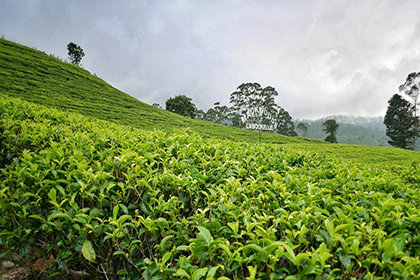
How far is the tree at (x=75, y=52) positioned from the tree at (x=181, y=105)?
17320 mm

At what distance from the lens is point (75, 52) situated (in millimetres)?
37906

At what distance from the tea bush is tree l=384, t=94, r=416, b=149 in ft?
152

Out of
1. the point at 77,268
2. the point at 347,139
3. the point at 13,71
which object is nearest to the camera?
the point at 77,268

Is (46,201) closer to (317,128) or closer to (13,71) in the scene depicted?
(13,71)

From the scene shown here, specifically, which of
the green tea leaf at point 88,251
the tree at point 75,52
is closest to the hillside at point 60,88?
the green tea leaf at point 88,251

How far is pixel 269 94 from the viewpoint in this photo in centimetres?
4888

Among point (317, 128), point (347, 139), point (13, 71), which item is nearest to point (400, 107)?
point (13, 71)

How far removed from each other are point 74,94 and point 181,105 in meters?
27.0

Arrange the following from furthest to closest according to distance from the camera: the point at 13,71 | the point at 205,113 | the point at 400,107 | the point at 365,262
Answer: the point at 205,113 < the point at 400,107 < the point at 13,71 < the point at 365,262

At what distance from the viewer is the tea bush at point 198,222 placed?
112cm

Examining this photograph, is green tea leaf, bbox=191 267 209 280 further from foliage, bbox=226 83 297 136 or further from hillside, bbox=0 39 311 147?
foliage, bbox=226 83 297 136

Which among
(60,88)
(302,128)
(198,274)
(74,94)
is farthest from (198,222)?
(302,128)

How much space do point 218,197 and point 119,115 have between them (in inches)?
579

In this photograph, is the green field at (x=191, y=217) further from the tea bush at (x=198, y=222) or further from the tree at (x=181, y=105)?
the tree at (x=181, y=105)
